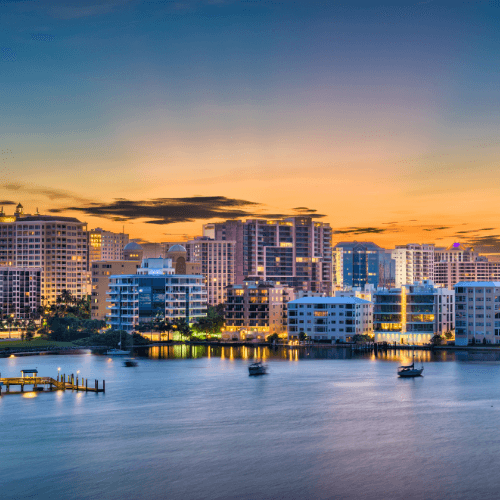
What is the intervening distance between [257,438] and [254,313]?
308 feet

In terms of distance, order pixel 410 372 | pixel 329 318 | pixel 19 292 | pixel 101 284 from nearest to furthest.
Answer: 1. pixel 410 372
2. pixel 329 318
3. pixel 19 292
4. pixel 101 284

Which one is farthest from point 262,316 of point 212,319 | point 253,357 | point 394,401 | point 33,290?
point 394,401

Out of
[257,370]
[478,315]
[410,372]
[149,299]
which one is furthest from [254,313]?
[410,372]

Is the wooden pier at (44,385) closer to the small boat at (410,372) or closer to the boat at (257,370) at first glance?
the boat at (257,370)

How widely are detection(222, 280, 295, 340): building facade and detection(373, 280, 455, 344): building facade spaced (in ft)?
69.0

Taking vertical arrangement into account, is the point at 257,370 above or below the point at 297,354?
above

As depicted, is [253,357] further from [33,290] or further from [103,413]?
[33,290]

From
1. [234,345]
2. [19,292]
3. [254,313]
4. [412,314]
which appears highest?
[19,292]

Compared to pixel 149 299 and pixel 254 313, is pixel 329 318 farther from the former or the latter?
pixel 149 299

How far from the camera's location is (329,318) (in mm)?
135625

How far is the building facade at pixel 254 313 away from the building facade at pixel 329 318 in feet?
31.2

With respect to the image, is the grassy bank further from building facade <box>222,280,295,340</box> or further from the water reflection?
building facade <box>222,280,295,340</box>

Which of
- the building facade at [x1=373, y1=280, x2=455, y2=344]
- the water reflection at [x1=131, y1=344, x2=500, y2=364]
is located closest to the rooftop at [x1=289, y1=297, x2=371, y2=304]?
the building facade at [x1=373, y1=280, x2=455, y2=344]

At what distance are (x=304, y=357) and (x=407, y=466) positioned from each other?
67072mm
